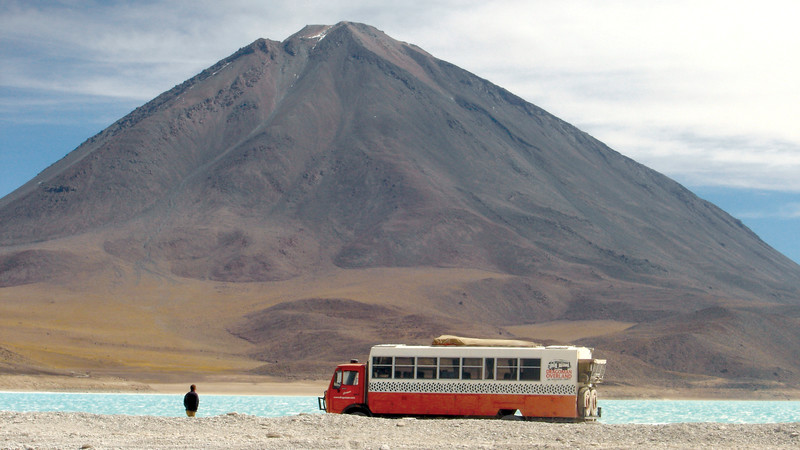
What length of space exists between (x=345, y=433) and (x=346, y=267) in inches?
4913

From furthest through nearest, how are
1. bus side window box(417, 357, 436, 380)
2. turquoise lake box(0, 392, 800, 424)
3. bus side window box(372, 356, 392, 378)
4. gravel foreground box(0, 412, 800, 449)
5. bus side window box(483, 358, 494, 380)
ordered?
1. turquoise lake box(0, 392, 800, 424)
2. bus side window box(372, 356, 392, 378)
3. bus side window box(417, 357, 436, 380)
4. bus side window box(483, 358, 494, 380)
5. gravel foreground box(0, 412, 800, 449)

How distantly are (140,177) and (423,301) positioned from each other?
2989 inches

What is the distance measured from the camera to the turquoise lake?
50.9m

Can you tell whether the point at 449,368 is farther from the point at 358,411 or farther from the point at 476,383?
the point at 358,411

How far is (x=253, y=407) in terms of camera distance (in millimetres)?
55938

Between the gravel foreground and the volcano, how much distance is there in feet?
170

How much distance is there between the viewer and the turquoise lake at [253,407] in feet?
167

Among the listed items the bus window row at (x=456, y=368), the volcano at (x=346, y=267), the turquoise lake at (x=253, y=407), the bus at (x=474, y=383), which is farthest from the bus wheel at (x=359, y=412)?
the volcano at (x=346, y=267)

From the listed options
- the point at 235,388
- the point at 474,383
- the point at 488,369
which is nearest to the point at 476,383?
the point at 474,383

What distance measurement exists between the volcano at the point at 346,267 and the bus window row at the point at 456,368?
49915 mm

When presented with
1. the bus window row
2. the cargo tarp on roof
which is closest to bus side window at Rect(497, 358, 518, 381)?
the bus window row

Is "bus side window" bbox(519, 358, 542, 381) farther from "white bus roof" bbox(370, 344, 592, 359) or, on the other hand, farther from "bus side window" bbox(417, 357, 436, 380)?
"bus side window" bbox(417, 357, 436, 380)

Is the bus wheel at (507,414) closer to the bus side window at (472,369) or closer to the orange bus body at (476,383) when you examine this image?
the orange bus body at (476,383)

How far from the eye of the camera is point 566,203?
7382 inches
